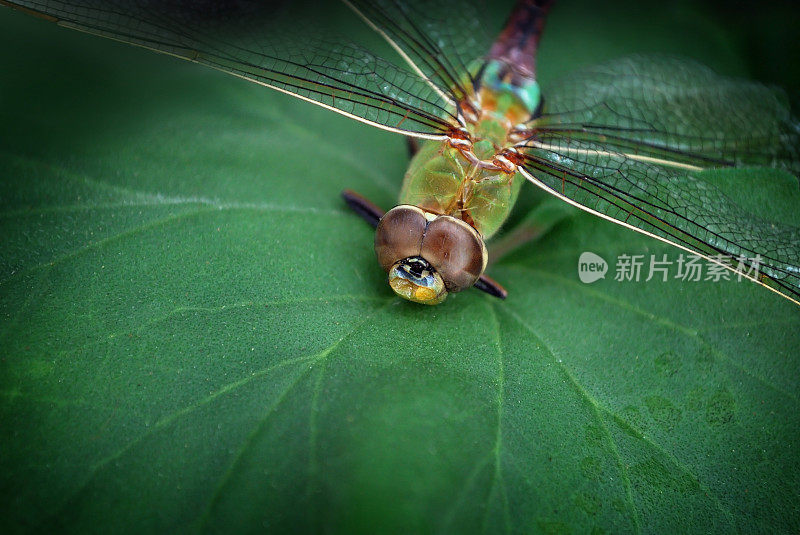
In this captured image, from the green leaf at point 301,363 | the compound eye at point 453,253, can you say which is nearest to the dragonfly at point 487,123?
the compound eye at point 453,253

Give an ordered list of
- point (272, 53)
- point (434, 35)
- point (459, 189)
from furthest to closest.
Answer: point (434, 35)
point (272, 53)
point (459, 189)

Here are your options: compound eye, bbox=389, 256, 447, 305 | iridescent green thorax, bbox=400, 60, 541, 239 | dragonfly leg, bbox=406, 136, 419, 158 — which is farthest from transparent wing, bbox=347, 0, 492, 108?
compound eye, bbox=389, 256, 447, 305

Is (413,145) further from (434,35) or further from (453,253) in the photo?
(453,253)

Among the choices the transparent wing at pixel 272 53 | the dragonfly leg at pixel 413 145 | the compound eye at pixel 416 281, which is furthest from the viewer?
the dragonfly leg at pixel 413 145

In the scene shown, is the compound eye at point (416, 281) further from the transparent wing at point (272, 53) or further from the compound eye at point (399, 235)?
the transparent wing at point (272, 53)

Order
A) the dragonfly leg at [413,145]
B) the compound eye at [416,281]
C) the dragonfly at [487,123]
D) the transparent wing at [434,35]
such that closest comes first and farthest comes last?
the compound eye at [416,281]
the dragonfly at [487,123]
the dragonfly leg at [413,145]
the transparent wing at [434,35]

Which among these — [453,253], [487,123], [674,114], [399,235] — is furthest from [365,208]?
[674,114]

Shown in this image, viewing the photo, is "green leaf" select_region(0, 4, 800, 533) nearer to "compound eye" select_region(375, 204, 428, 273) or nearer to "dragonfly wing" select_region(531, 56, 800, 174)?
"compound eye" select_region(375, 204, 428, 273)

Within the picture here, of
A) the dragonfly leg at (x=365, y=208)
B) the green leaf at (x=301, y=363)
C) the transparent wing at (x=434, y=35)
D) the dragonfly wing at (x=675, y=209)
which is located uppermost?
the transparent wing at (x=434, y=35)
